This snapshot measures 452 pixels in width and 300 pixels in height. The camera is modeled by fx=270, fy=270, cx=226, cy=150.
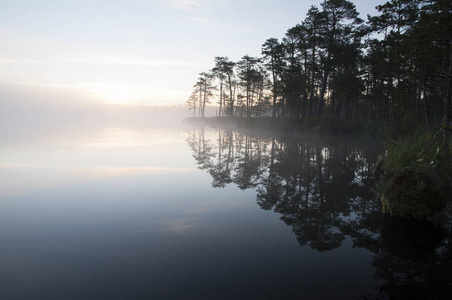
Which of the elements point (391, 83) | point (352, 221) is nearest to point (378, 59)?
point (391, 83)

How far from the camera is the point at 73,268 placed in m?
4.34

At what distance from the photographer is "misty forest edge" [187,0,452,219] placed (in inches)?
259

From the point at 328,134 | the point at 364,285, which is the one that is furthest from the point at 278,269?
the point at 328,134

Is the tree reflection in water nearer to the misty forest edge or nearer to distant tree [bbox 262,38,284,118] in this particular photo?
the misty forest edge

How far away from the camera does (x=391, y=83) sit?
26.8 metres

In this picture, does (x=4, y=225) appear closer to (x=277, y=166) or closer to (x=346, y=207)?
(x=346, y=207)

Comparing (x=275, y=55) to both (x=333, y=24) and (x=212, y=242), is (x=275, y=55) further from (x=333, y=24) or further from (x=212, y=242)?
(x=212, y=242)

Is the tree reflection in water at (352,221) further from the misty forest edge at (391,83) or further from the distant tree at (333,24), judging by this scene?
the distant tree at (333,24)

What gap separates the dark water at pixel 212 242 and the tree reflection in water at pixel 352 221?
3 cm

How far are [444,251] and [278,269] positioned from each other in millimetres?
2983

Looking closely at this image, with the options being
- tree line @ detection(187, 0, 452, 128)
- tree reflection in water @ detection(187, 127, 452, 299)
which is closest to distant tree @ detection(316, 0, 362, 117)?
tree line @ detection(187, 0, 452, 128)

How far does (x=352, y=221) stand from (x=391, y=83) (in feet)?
84.8

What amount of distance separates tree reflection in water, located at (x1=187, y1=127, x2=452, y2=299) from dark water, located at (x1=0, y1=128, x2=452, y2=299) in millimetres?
29

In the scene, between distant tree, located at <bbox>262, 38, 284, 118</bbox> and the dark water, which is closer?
the dark water
